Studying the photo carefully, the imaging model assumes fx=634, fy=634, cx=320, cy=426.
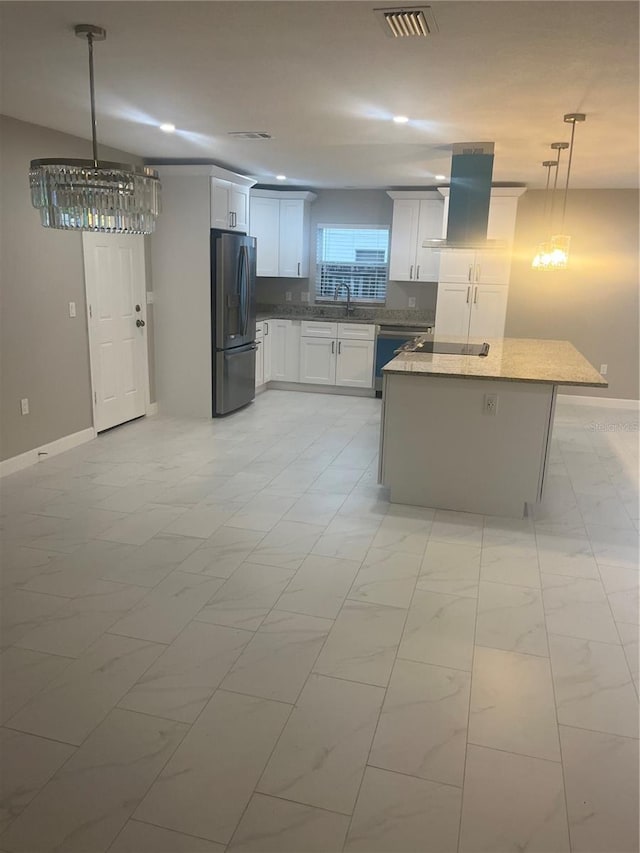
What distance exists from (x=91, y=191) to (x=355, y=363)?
515cm

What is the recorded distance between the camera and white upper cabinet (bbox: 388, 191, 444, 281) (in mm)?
7059

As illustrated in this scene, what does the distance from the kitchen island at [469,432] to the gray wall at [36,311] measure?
252cm

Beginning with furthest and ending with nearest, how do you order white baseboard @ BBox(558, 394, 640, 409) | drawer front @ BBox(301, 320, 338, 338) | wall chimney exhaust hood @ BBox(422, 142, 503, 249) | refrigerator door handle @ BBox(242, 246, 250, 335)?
1. drawer front @ BBox(301, 320, 338, 338)
2. white baseboard @ BBox(558, 394, 640, 409)
3. refrigerator door handle @ BBox(242, 246, 250, 335)
4. wall chimney exhaust hood @ BBox(422, 142, 503, 249)

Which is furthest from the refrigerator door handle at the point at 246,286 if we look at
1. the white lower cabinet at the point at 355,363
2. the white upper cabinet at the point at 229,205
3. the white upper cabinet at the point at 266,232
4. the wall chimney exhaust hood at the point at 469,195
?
the wall chimney exhaust hood at the point at 469,195

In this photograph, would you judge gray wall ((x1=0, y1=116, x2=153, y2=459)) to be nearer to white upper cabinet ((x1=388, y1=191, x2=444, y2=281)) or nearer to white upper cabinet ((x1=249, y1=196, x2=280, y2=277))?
white upper cabinet ((x1=249, y1=196, x2=280, y2=277))

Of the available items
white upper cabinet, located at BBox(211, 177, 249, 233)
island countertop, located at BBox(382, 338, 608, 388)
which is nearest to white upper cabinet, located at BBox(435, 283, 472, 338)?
island countertop, located at BBox(382, 338, 608, 388)

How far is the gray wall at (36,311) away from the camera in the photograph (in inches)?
165

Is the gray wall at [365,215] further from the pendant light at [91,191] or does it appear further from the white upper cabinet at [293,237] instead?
the pendant light at [91,191]

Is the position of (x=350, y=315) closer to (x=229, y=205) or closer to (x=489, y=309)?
(x=489, y=309)

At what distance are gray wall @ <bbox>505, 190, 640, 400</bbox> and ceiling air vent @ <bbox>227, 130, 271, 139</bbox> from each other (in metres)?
3.52

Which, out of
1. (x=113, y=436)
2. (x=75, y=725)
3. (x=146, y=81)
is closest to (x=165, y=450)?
(x=113, y=436)

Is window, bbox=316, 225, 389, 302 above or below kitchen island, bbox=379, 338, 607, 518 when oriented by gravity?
above

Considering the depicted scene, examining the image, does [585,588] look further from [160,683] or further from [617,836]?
[160,683]

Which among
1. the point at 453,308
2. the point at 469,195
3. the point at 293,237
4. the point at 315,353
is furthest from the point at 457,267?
the point at 469,195
